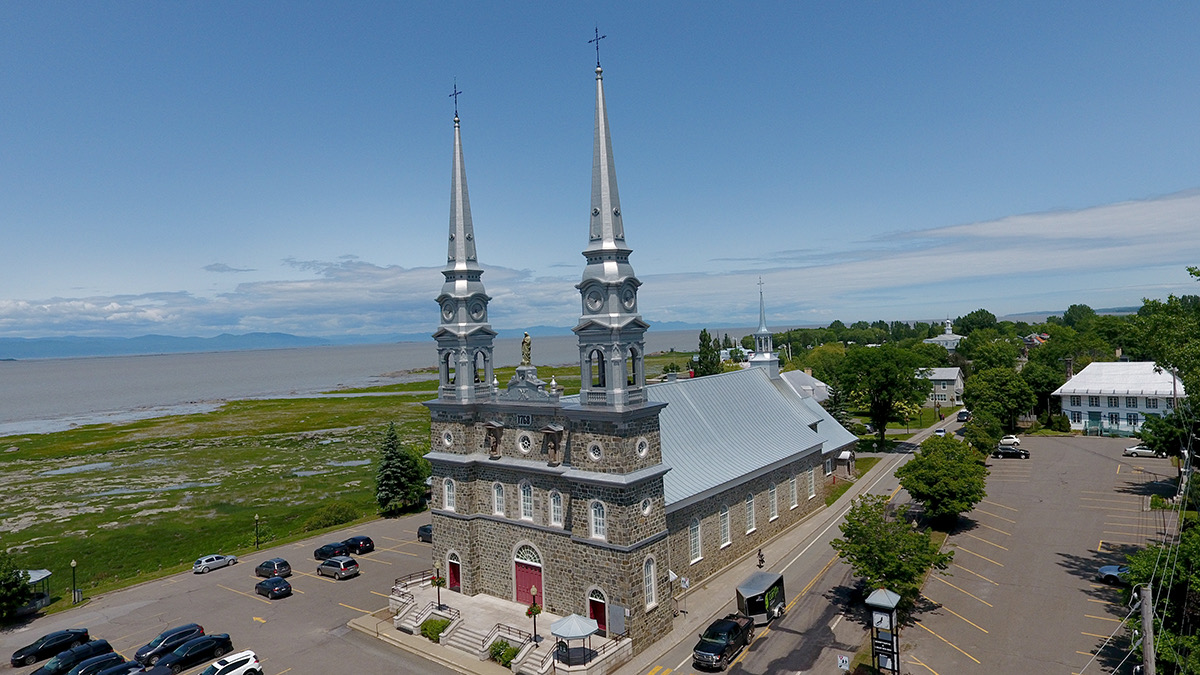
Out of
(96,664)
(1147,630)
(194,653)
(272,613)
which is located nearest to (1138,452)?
(1147,630)

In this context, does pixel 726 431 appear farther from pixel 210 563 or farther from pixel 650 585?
pixel 210 563

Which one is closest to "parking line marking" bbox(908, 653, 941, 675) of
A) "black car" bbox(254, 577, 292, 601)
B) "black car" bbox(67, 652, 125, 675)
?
"black car" bbox(254, 577, 292, 601)

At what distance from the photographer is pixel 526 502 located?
30.3 m

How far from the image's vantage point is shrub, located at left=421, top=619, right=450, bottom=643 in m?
28.1

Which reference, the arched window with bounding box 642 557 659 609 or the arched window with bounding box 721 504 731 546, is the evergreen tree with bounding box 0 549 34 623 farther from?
the arched window with bounding box 721 504 731 546

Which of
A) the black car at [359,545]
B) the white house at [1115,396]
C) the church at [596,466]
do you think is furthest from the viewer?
the white house at [1115,396]

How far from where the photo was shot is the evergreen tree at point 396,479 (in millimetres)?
49375

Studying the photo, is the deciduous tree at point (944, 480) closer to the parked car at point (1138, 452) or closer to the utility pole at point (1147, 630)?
the utility pole at point (1147, 630)

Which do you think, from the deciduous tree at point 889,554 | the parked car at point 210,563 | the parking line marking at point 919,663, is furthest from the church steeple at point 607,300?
the parked car at point 210,563

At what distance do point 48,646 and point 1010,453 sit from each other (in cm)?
6887

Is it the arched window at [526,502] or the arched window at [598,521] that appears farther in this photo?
the arched window at [526,502]

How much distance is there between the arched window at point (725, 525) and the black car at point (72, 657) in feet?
96.4

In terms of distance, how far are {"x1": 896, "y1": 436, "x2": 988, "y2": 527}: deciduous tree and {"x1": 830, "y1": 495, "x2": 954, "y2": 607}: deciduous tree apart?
31.3 ft

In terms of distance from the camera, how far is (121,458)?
84312 millimetres
